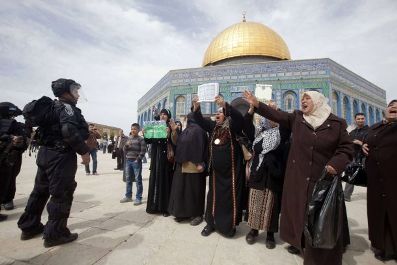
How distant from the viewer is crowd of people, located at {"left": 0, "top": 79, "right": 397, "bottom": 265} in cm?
230

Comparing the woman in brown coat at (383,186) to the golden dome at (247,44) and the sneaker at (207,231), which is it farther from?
the golden dome at (247,44)

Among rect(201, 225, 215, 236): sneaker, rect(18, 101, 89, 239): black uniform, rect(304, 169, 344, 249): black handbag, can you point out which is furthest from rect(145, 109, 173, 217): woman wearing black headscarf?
rect(304, 169, 344, 249): black handbag

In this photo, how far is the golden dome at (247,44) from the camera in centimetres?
2398

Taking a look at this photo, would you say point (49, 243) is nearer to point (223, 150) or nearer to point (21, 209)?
point (21, 209)

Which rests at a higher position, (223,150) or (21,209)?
(223,150)

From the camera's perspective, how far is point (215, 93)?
119 inches

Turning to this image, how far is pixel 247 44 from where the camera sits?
24156 mm

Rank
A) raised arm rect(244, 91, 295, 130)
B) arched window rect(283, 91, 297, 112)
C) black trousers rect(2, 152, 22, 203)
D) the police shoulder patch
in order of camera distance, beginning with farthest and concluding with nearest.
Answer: arched window rect(283, 91, 297, 112)
black trousers rect(2, 152, 22, 203)
the police shoulder patch
raised arm rect(244, 91, 295, 130)

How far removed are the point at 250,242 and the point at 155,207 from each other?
165cm

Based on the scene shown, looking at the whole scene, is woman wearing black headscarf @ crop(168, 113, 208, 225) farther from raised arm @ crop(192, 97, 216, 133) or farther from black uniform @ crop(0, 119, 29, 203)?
black uniform @ crop(0, 119, 29, 203)

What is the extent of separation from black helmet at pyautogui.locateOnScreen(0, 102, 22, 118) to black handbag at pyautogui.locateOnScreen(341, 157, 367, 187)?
191 inches

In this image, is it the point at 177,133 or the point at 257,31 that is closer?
the point at 177,133

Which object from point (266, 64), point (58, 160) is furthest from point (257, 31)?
point (58, 160)

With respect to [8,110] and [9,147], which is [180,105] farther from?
[9,147]
